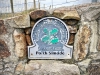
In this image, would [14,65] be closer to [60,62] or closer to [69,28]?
[60,62]

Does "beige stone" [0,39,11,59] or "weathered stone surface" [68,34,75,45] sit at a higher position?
"weathered stone surface" [68,34,75,45]

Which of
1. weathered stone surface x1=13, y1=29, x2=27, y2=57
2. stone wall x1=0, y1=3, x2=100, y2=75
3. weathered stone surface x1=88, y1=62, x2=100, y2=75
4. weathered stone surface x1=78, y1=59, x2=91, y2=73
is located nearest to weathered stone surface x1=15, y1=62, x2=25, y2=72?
stone wall x1=0, y1=3, x2=100, y2=75

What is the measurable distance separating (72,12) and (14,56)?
3.02 ft

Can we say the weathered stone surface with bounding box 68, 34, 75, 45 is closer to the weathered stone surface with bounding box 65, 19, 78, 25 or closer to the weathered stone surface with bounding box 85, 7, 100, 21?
the weathered stone surface with bounding box 65, 19, 78, 25

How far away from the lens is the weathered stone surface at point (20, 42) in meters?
2.15

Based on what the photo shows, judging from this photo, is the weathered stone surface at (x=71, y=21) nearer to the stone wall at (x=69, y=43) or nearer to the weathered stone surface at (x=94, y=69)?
the stone wall at (x=69, y=43)

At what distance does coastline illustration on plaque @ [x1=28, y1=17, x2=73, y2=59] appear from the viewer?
213 cm

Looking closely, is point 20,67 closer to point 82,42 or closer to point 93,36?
point 82,42

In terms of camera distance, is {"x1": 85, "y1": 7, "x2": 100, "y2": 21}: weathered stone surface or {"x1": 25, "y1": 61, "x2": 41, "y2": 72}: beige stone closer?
{"x1": 85, "y1": 7, "x2": 100, "y2": 21}: weathered stone surface

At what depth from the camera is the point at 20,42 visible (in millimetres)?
2174

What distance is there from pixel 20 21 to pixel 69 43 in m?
0.67

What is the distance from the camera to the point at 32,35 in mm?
2160

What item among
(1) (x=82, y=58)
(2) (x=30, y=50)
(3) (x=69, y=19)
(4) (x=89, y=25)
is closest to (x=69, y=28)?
(3) (x=69, y=19)

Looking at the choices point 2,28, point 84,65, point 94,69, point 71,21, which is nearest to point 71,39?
point 71,21
